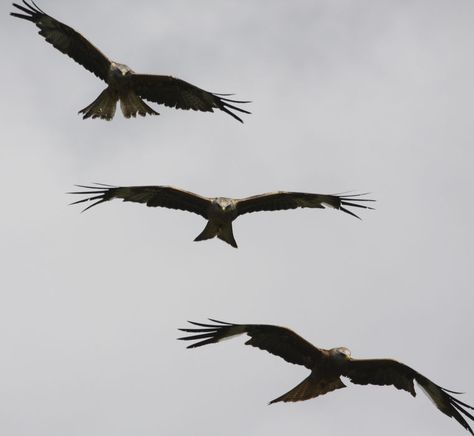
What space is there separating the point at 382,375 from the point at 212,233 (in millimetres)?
3028

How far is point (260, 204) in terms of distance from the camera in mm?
16016

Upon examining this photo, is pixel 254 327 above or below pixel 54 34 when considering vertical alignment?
below

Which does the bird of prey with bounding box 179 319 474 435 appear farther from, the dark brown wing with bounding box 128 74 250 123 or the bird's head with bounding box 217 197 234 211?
the dark brown wing with bounding box 128 74 250 123

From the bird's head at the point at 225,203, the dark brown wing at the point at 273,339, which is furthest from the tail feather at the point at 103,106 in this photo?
the dark brown wing at the point at 273,339

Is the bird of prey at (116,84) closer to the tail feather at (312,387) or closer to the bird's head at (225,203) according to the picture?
the bird's head at (225,203)

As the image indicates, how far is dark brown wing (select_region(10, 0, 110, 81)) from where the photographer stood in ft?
53.9

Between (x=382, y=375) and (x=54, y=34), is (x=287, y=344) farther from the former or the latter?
(x=54, y=34)

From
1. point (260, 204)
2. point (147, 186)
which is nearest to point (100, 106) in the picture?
point (147, 186)

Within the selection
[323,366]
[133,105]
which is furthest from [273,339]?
[133,105]


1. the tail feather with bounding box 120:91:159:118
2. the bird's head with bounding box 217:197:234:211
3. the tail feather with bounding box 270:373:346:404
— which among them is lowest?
the tail feather with bounding box 270:373:346:404

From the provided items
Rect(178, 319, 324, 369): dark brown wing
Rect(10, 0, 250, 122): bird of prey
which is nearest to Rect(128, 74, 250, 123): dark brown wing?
Rect(10, 0, 250, 122): bird of prey

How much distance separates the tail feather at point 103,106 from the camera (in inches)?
654

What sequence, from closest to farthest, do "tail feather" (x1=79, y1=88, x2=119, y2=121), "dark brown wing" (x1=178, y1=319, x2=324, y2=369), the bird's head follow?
"dark brown wing" (x1=178, y1=319, x2=324, y2=369) → the bird's head → "tail feather" (x1=79, y1=88, x2=119, y2=121)

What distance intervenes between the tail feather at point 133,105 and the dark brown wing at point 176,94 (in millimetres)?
110
